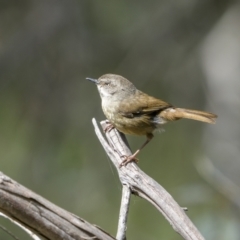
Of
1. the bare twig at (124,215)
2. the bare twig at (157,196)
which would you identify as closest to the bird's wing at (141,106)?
the bare twig at (157,196)

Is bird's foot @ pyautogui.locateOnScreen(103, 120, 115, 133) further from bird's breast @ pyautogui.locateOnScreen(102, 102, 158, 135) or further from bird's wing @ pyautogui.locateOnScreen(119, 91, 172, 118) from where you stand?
bird's wing @ pyautogui.locateOnScreen(119, 91, 172, 118)

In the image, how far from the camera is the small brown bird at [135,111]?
14.7ft

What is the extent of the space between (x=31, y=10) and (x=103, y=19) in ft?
2.55

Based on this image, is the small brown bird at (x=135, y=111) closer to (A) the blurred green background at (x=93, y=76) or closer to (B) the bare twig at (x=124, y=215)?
(B) the bare twig at (x=124, y=215)

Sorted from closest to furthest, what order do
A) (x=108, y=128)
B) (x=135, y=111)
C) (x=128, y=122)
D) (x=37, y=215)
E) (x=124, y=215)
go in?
1. (x=37, y=215)
2. (x=124, y=215)
3. (x=108, y=128)
4. (x=128, y=122)
5. (x=135, y=111)

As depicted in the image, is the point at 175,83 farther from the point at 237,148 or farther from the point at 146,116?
the point at 146,116

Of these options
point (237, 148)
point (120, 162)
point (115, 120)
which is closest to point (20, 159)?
point (237, 148)

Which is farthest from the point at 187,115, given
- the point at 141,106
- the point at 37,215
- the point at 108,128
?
the point at 37,215

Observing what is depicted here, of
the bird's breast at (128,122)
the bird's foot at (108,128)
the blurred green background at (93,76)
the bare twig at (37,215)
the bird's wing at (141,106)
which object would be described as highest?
the blurred green background at (93,76)

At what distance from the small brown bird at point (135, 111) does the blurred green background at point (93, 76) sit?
166cm

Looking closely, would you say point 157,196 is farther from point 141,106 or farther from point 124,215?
point 141,106

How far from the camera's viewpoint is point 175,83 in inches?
286

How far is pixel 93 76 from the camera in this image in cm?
693

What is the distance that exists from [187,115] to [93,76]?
2.55 metres
